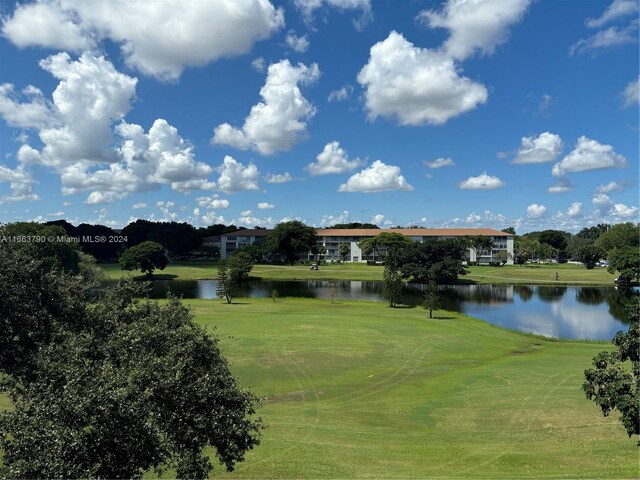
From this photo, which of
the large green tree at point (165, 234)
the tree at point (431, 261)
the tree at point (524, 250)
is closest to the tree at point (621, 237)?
the tree at point (524, 250)

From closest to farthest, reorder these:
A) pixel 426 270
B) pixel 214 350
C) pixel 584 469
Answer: pixel 214 350, pixel 584 469, pixel 426 270

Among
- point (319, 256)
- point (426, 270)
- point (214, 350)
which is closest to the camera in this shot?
point (214, 350)

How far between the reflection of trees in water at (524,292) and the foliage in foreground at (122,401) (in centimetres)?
8431

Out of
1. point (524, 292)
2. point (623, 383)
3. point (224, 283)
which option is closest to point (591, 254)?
point (524, 292)

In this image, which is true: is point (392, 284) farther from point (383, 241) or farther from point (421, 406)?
point (383, 241)

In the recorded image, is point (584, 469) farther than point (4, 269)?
No

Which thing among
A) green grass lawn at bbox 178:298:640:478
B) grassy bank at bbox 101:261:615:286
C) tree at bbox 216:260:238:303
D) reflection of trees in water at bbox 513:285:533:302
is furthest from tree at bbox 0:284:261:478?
grassy bank at bbox 101:261:615:286

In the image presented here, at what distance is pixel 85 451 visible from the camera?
35.4ft

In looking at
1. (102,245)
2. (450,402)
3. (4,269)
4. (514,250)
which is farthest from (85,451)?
(514,250)

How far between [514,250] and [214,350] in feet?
643

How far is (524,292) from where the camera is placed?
100750 millimetres

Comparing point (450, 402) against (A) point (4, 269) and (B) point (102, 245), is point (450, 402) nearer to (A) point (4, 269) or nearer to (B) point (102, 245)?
(A) point (4, 269)

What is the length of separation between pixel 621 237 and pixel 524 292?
11155 centimetres

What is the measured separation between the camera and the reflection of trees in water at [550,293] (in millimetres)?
88644
